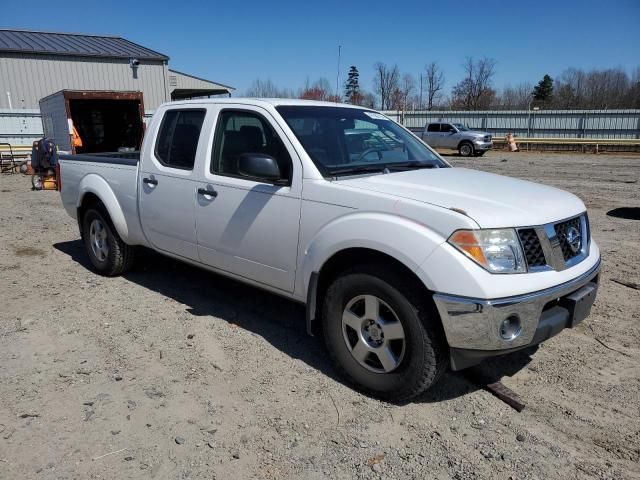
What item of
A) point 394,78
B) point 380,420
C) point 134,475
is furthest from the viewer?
point 394,78

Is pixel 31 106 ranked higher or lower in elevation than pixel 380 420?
higher

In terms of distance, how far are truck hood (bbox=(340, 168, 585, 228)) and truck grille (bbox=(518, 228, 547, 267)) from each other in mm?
55

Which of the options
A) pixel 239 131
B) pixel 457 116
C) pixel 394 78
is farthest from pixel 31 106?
pixel 394 78

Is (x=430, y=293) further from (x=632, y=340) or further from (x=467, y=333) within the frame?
(x=632, y=340)

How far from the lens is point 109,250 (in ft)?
19.0

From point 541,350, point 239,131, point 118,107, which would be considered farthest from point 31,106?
point 541,350

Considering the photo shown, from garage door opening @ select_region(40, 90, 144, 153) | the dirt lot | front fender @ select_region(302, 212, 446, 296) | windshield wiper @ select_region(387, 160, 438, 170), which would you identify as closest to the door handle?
front fender @ select_region(302, 212, 446, 296)

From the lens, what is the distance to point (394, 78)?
55.1 meters

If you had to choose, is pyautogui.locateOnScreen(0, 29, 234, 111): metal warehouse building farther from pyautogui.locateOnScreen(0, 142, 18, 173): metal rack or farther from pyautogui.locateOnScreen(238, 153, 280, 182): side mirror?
pyautogui.locateOnScreen(238, 153, 280, 182): side mirror

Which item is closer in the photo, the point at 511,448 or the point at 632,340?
the point at 511,448

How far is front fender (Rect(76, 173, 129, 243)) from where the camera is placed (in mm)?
5410

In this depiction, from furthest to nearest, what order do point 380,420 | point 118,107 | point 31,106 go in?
1. point 31,106
2. point 118,107
3. point 380,420

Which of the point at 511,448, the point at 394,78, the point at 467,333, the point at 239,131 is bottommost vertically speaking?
the point at 511,448

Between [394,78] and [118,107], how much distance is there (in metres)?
38.5
